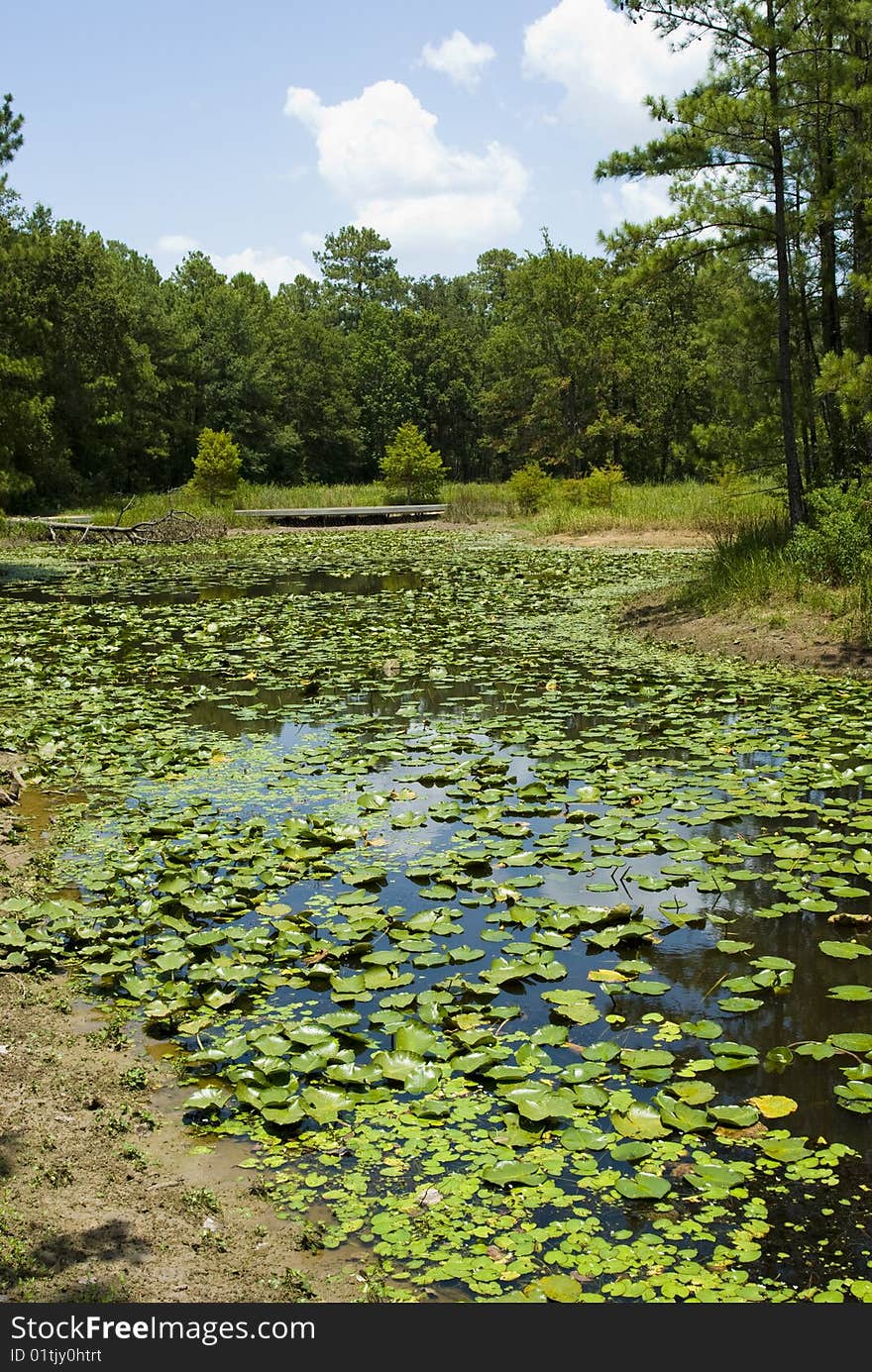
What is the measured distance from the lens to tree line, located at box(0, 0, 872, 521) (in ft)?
39.1

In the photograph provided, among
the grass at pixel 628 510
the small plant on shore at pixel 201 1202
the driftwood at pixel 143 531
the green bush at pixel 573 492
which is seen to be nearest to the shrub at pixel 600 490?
the grass at pixel 628 510

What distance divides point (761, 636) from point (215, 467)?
88.7 feet

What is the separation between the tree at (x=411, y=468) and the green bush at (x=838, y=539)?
2847cm

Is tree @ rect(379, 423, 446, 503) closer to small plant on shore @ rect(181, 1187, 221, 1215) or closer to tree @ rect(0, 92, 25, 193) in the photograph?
tree @ rect(0, 92, 25, 193)

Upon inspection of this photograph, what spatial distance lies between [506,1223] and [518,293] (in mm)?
48996

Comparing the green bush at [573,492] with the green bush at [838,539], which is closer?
the green bush at [838,539]

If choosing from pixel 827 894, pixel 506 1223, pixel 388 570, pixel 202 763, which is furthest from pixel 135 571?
pixel 506 1223

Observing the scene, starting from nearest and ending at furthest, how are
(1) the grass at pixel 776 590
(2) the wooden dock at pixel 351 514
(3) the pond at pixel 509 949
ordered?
(3) the pond at pixel 509 949 → (1) the grass at pixel 776 590 → (2) the wooden dock at pixel 351 514

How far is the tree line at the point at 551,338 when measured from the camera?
11.9m

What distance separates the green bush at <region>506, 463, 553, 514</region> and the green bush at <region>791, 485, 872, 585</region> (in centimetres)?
2059

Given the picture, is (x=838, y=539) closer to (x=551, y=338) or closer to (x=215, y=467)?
(x=215, y=467)

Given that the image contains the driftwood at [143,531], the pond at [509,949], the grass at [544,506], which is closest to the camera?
the pond at [509,949]

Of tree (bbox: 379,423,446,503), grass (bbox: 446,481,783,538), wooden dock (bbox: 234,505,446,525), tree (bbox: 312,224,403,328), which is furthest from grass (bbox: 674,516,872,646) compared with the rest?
tree (bbox: 312,224,403,328)

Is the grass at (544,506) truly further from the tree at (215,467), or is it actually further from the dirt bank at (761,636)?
the dirt bank at (761,636)
